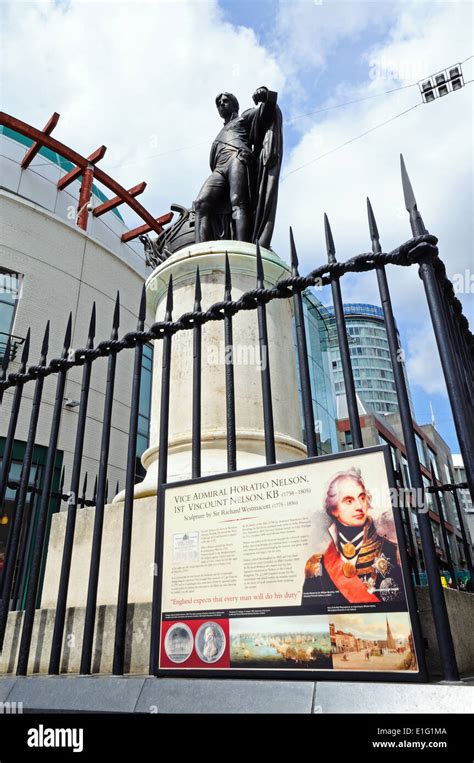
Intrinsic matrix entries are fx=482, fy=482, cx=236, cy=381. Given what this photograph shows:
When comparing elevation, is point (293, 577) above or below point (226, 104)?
below

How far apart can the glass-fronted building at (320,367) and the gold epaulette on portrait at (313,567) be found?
21377 millimetres

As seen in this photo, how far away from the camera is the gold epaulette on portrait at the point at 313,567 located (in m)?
1.90

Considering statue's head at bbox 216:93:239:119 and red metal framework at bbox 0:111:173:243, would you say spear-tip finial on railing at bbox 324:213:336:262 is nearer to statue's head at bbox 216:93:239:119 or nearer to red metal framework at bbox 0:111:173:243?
statue's head at bbox 216:93:239:119

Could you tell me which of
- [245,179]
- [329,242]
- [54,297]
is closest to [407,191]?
[329,242]

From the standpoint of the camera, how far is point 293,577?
6.38 ft

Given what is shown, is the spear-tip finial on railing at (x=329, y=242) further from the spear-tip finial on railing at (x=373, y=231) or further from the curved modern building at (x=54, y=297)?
the curved modern building at (x=54, y=297)

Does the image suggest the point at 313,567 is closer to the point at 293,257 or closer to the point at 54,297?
the point at 293,257

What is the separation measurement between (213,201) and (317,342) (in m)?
A: 20.6

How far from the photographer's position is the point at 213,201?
552 centimetres

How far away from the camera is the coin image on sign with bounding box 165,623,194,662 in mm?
2072

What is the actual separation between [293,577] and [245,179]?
461cm

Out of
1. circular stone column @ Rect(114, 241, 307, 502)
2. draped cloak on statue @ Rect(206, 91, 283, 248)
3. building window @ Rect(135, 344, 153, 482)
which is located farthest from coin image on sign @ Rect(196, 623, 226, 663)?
building window @ Rect(135, 344, 153, 482)
